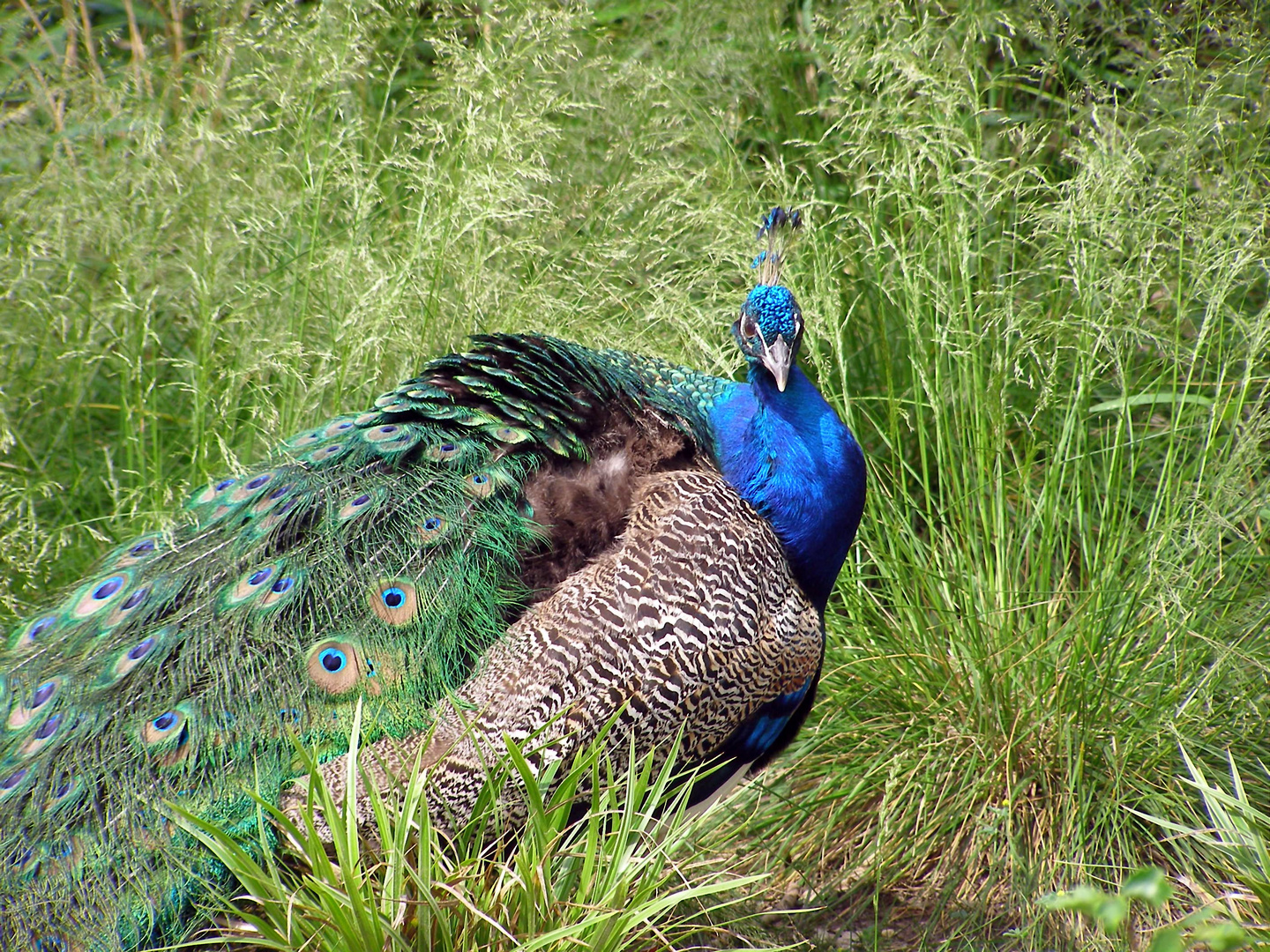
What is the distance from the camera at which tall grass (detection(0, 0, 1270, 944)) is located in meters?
2.61

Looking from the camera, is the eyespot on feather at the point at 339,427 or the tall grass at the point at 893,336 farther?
the tall grass at the point at 893,336

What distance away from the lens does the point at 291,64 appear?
3.06m

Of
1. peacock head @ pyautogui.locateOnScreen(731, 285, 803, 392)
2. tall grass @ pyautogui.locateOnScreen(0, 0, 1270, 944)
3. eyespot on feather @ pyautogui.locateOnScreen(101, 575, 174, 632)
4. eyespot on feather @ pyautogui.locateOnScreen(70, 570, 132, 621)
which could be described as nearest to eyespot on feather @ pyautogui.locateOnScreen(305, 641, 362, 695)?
eyespot on feather @ pyautogui.locateOnScreen(101, 575, 174, 632)

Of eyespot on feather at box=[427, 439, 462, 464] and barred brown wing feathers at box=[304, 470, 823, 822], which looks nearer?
barred brown wing feathers at box=[304, 470, 823, 822]

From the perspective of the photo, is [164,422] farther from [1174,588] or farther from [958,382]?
[1174,588]

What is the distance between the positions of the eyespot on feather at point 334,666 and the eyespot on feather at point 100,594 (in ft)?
1.47

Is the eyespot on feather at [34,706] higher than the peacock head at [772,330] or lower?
lower

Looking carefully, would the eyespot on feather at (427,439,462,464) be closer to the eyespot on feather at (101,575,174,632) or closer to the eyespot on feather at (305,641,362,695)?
the eyespot on feather at (305,641,362,695)

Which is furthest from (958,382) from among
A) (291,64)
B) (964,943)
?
(291,64)

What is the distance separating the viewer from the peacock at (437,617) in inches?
78.0

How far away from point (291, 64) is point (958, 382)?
6.17 feet

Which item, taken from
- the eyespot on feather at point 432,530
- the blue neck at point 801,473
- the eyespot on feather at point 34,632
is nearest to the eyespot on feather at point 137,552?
the eyespot on feather at point 34,632

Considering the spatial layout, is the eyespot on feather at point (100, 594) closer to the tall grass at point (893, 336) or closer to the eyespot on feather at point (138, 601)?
the eyespot on feather at point (138, 601)

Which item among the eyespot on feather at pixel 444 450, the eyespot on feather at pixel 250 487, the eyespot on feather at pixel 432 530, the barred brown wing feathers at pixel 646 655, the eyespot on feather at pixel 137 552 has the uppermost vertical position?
the eyespot on feather at pixel 444 450
